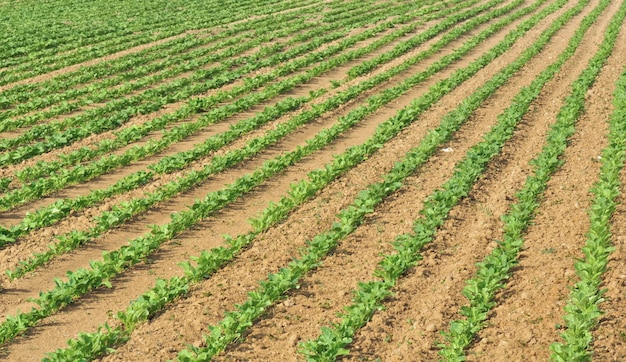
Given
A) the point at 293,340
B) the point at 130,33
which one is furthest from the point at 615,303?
the point at 130,33

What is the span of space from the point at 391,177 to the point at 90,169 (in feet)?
18.9

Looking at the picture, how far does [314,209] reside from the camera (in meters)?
11.1

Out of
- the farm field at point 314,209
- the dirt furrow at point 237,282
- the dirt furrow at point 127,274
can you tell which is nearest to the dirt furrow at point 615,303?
the farm field at point 314,209

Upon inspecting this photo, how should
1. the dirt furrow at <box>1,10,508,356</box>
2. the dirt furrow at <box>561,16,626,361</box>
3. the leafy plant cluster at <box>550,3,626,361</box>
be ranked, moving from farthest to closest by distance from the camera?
the dirt furrow at <box>1,10,508,356</box>, the dirt furrow at <box>561,16,626,361</box>, the leafy plant cluster at <box>550,3,626,361</box>

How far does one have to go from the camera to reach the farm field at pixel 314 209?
7.86 metres

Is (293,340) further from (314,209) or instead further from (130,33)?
(130,33)

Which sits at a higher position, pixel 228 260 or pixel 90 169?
pixel 90 169

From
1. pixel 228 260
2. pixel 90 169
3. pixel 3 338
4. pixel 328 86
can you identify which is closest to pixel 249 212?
pixel 228 260

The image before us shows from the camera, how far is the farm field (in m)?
7.86

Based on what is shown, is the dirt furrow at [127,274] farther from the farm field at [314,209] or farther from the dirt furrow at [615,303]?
the dirt furrow at [615,303]

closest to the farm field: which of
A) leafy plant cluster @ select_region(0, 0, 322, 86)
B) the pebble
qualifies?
the pebble

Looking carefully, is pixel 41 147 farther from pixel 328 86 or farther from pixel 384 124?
pixel 328 86

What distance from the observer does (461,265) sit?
9219mm

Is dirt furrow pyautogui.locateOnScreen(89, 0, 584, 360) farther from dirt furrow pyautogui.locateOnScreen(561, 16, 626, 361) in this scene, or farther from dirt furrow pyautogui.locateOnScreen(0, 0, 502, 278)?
dirt furrow pyautogui.locateOnScreen(561, 16, 626, 361)
